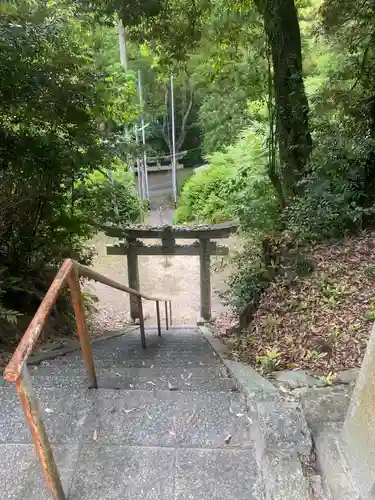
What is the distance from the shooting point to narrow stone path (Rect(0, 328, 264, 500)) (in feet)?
6.05

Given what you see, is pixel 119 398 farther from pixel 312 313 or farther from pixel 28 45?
pixel 28 45

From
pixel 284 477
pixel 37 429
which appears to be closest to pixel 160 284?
pixel 284 477

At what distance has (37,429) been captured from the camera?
1511 mm

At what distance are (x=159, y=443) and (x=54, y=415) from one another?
622 mm

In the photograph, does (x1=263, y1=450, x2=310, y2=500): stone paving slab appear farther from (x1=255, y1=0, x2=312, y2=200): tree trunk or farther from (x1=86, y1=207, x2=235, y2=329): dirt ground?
(x1=86, y1=207, x2=235, y2=329): dirt ground

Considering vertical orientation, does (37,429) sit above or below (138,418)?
above

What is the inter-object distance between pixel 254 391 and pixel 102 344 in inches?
111

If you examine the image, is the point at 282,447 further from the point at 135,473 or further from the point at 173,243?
the point at 173,243

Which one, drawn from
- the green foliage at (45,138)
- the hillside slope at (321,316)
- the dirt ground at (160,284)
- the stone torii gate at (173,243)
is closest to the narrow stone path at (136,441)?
the hillside slope at (321,316)

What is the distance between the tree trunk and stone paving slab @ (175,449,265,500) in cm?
394

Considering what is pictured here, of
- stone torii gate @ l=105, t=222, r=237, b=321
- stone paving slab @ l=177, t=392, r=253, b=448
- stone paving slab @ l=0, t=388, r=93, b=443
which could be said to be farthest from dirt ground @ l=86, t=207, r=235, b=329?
stone paving slab @ l=177, t=392, r=253, b=448

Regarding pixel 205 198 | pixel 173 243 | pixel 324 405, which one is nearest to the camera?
pixel 324 405

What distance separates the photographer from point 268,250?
4949mm

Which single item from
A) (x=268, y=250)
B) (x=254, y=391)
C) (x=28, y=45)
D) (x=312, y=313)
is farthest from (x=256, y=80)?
(x=254, y=391)
